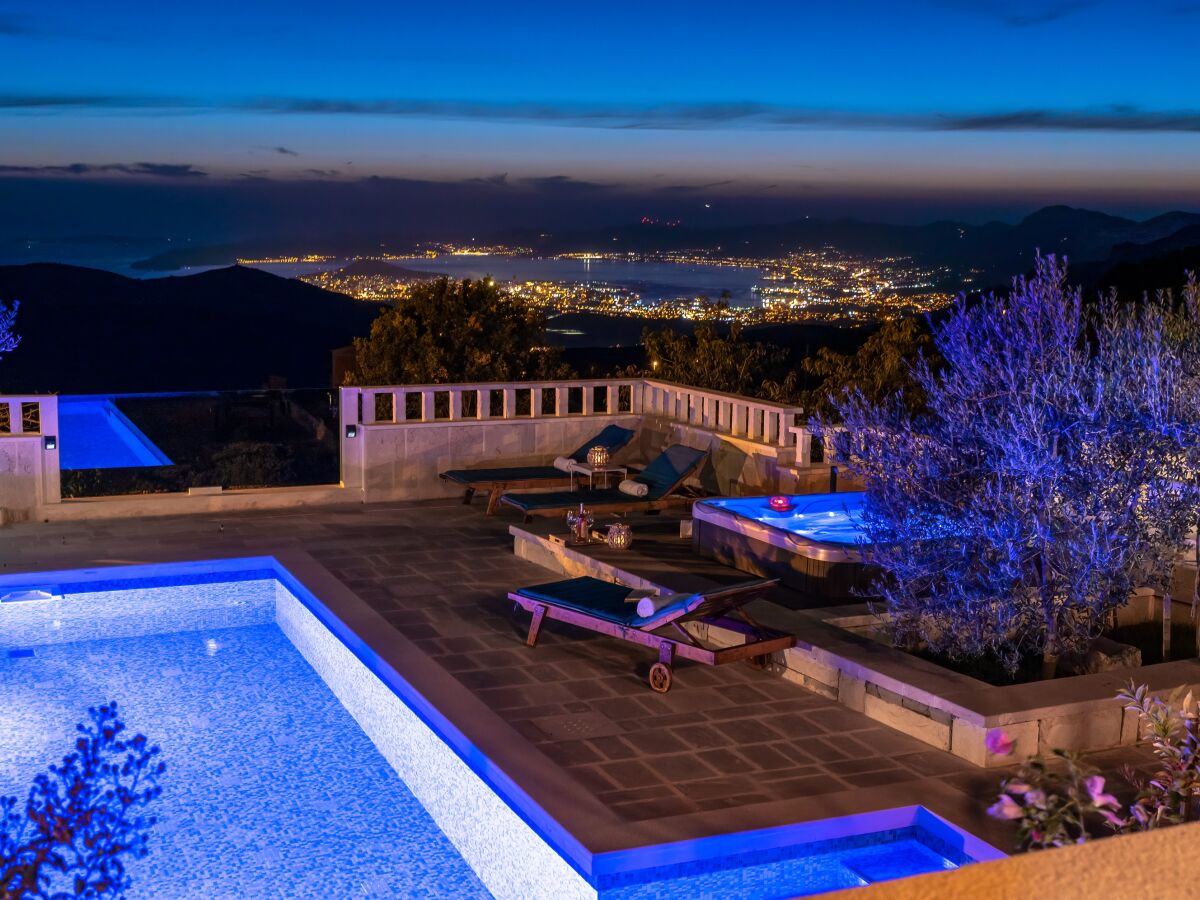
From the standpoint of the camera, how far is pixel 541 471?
11.3 m

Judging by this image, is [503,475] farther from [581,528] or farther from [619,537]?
[619,537]

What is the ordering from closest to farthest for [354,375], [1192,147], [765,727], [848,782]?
[848,782], [765,727], [354,375], [1192,147]

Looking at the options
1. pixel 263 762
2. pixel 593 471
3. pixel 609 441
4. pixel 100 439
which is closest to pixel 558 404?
pixel 609 441

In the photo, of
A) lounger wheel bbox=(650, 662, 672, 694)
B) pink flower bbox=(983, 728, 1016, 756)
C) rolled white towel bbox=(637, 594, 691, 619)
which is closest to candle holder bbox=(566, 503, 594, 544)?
rolled white towel bbox=(637, 594, 691, 619)

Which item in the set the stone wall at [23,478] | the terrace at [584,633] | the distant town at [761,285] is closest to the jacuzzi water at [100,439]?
the stone wall at [23,478]

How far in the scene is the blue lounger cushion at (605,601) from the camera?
644 cm

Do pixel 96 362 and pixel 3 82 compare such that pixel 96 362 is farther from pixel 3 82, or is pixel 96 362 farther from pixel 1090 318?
pixel 1090 318

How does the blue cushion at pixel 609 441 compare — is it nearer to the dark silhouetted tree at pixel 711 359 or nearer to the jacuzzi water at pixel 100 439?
the dark silhouetted tree at pixel 711 359

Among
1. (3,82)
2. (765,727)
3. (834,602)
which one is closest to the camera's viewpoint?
(765,727)

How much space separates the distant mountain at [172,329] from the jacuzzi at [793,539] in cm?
3495

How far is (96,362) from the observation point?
4725 cm

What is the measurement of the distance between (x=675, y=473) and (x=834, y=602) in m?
2.69

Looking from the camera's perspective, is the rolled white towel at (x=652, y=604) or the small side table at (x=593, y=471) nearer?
the rolled white towel at (x=652, y=604)

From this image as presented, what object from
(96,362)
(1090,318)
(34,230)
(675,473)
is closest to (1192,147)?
(675,473)
